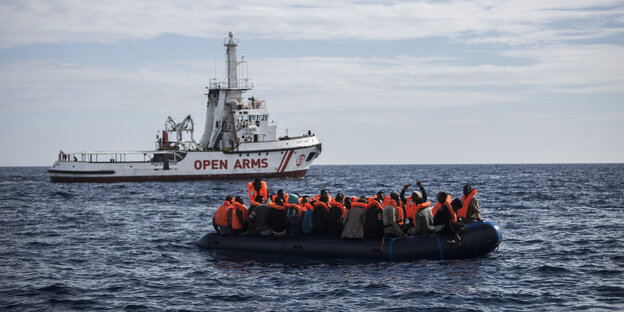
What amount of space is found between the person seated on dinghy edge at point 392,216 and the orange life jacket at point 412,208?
0.44 metres

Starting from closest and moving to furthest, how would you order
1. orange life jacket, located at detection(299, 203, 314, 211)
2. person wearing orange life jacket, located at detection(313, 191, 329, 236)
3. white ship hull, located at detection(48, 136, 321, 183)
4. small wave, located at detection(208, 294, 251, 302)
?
small wave, located at detection(208, 294, 251, 302), person wearing orange life jacket, located at detection(313, 191, 329, 236), orange life jacket, located at detection(299, 203, 314, 211), white ship hull, located at detection(48, 136, 321, 183)

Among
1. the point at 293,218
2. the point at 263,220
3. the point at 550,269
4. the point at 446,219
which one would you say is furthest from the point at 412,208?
the point at 263,220

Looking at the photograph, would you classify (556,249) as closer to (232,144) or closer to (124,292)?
(124,292)

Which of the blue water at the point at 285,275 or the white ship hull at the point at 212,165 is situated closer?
the blue water at the point at 285,275

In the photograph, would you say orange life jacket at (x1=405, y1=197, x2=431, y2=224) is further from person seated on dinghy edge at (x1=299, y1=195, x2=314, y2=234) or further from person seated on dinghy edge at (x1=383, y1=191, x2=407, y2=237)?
person seated on dinghy edge at (x1=299, y1=195, x2=314, y2=234)

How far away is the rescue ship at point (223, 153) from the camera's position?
212 feet

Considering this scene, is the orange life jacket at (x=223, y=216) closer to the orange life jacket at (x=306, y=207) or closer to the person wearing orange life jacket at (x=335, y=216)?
the orange life jacket at (x=306, y=207)

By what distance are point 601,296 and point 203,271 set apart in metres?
10.4

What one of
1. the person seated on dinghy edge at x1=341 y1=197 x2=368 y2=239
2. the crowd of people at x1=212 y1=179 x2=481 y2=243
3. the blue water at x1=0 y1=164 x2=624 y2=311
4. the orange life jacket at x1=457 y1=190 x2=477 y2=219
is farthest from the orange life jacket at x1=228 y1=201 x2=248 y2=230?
the orange life jacket at x1=457 y1=190 x2=477 y2=219

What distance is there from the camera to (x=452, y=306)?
47.8 feet

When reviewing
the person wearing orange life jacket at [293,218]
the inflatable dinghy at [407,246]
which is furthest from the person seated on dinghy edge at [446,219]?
the person wearing orange life jacket at [293,218]

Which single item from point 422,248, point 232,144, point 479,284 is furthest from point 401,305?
point 232,144

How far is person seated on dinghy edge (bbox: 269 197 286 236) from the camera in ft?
67.8

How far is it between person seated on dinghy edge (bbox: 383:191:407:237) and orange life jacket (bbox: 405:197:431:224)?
0.44 metres
